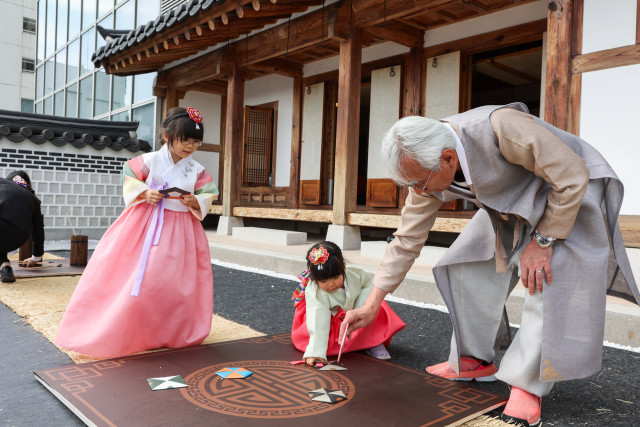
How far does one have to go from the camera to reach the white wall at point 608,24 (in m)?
4.03

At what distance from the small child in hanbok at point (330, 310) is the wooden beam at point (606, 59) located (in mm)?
2887

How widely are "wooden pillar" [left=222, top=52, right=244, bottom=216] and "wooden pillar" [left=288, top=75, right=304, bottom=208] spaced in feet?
3.68

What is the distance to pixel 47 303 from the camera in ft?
12.6

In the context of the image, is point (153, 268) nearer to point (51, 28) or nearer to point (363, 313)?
point (363, 313)

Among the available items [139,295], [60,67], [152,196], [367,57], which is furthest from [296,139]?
[60,67]

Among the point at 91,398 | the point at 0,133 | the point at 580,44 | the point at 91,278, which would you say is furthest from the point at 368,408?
the point at 0,133

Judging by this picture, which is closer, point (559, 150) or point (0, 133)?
point (559, 150)

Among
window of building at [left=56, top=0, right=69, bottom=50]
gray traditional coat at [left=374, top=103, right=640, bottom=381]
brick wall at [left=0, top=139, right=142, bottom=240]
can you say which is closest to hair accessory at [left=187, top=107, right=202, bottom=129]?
gray traditional coat at [left=374, top=103, right=640, bottom=381]

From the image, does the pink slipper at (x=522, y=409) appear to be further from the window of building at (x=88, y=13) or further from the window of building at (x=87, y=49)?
the window of building at (x=88, y=13)

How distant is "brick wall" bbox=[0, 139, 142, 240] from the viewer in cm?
879

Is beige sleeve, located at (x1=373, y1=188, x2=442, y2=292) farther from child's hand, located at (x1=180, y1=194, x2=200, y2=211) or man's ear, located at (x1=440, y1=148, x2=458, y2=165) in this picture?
child's hand, located at (x1=180, y1=194, x2=200, y2=211)

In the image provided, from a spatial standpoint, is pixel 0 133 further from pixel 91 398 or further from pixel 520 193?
pixel 520 193

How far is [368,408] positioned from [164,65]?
9410 mm

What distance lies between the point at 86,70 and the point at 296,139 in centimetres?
832
